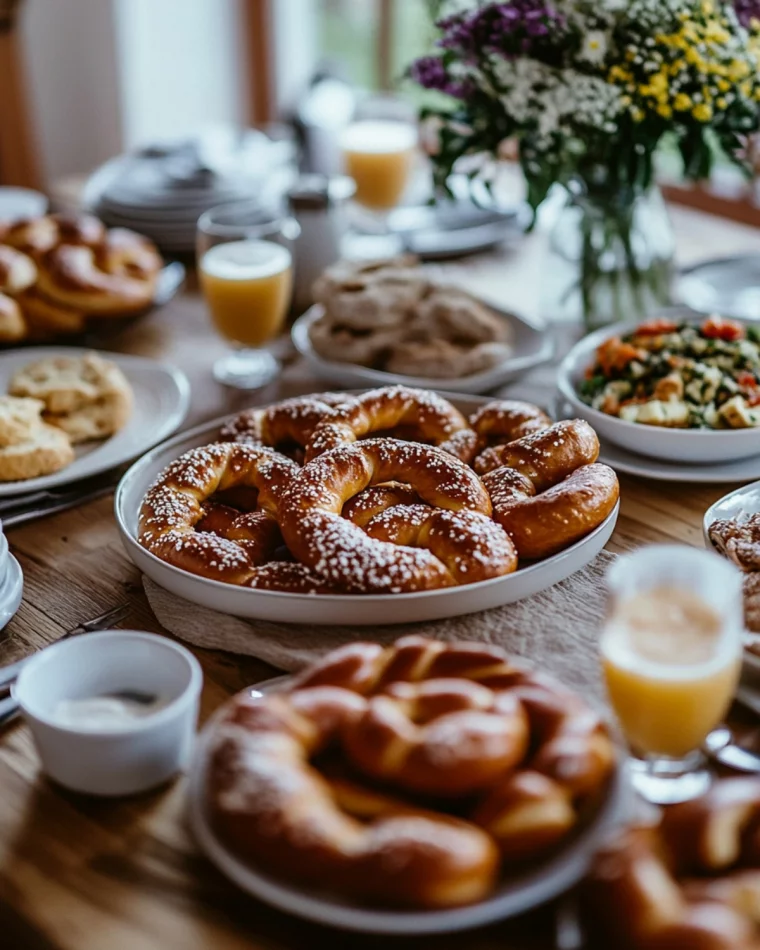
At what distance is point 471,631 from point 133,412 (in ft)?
2.71

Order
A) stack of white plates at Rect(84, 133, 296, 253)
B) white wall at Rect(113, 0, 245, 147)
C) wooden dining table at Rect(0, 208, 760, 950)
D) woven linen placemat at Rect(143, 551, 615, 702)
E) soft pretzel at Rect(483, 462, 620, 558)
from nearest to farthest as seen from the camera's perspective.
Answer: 1. wooden dining table at Rect(0, 208, 760, 950)
2. woven linen placemat at Rect(143, 551, 615, 702)
3. soft pretzel at Rect(483, 462, 620, 558)
4. stack of white plates at Rect(84, 133, 296, 253)
5. white wall at Rect(113, 0, 245, 147)

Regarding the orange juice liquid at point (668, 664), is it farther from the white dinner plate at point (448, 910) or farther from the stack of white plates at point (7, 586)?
the stack of white plates at point (7, 586)

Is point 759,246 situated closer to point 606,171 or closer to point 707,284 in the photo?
point 707,284

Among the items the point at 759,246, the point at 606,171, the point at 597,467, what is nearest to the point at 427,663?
the point at 597,467

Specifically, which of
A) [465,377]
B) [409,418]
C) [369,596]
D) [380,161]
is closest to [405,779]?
[369,596]

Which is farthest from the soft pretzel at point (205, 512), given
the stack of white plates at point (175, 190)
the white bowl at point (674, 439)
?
the stack of white plates at point (175, 190)

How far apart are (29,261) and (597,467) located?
124cm

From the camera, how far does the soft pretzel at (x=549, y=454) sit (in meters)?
1.39

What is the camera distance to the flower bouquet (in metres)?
1.67

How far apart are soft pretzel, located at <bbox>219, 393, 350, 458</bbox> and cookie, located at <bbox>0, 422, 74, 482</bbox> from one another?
25 cm

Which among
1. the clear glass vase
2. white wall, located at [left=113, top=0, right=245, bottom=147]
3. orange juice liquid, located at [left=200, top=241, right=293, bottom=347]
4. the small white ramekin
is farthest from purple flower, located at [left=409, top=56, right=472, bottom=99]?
white wall, located at [left=113, top=0, right=245, bottom=147]

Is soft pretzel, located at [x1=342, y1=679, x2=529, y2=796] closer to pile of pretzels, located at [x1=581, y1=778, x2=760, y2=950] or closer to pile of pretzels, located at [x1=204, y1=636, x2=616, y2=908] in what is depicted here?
pile of pretzels, located at [x1=204, y1=636, x2=616, y2=908]

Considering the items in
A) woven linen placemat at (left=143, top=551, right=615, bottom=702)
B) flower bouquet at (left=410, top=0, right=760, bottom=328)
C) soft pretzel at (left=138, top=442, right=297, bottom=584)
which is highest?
flower bouquet at (left=410, top=0, right=760, bottom=328)

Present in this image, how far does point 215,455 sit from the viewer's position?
1422mm
